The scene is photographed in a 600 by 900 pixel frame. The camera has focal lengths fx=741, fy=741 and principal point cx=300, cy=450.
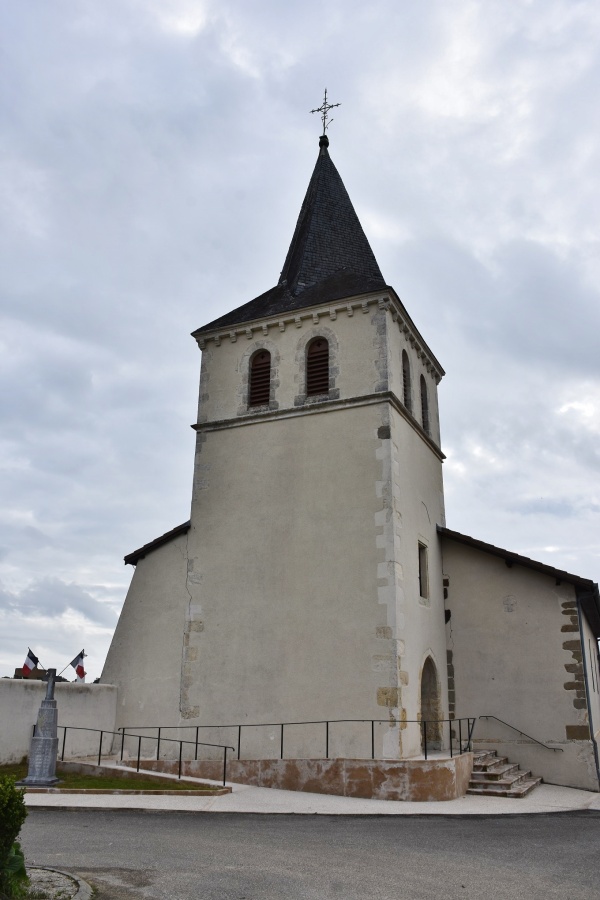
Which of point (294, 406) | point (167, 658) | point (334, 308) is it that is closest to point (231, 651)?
point (167, 658)

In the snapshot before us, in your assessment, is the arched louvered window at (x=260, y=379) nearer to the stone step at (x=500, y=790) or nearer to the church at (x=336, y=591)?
the church at (x=336, y=591)

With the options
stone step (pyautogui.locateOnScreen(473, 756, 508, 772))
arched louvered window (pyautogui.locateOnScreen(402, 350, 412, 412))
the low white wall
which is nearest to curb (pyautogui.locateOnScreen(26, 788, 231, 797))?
the low white wall

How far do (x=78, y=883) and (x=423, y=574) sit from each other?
435 inches

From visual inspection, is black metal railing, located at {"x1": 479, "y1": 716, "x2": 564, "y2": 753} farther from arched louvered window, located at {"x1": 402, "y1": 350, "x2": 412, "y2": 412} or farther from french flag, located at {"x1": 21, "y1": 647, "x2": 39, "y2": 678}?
french flag, located at {"x1": 21, "y1": 647, "x2": 39, "y2": 678}

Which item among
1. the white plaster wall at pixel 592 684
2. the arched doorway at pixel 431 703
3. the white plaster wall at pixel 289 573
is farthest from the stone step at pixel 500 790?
the white plaster wall at pixel 592 684

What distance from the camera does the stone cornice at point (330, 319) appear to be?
53.0 ft

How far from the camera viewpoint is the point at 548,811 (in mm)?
11078

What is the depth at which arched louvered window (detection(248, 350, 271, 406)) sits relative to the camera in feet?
55.5

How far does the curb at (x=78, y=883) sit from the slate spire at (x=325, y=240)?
45.8 feet

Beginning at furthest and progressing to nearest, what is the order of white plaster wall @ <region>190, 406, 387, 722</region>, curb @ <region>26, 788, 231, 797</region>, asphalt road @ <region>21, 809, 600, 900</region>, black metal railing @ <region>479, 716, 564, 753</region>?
black metal railing @ <region>479, 716, 564, 753</region> → white plaster wall @ <region>190, 406, 387, 722</region> → curb @ <region>26, 788, 231, 797</region> → asphalt road @ <region>21, 809, 600, 900</region>

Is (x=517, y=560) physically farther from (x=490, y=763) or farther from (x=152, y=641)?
(x=152, y=641)

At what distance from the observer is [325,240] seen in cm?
1980

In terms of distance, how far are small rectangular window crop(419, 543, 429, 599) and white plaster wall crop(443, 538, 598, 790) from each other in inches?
52.6

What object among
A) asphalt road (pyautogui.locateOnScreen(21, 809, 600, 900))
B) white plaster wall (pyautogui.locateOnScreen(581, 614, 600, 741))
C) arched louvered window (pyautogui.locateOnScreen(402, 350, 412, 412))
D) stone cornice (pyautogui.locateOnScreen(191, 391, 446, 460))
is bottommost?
asphalt road (pyautogui.locateOnScreen(21, 809, 600, 900))
